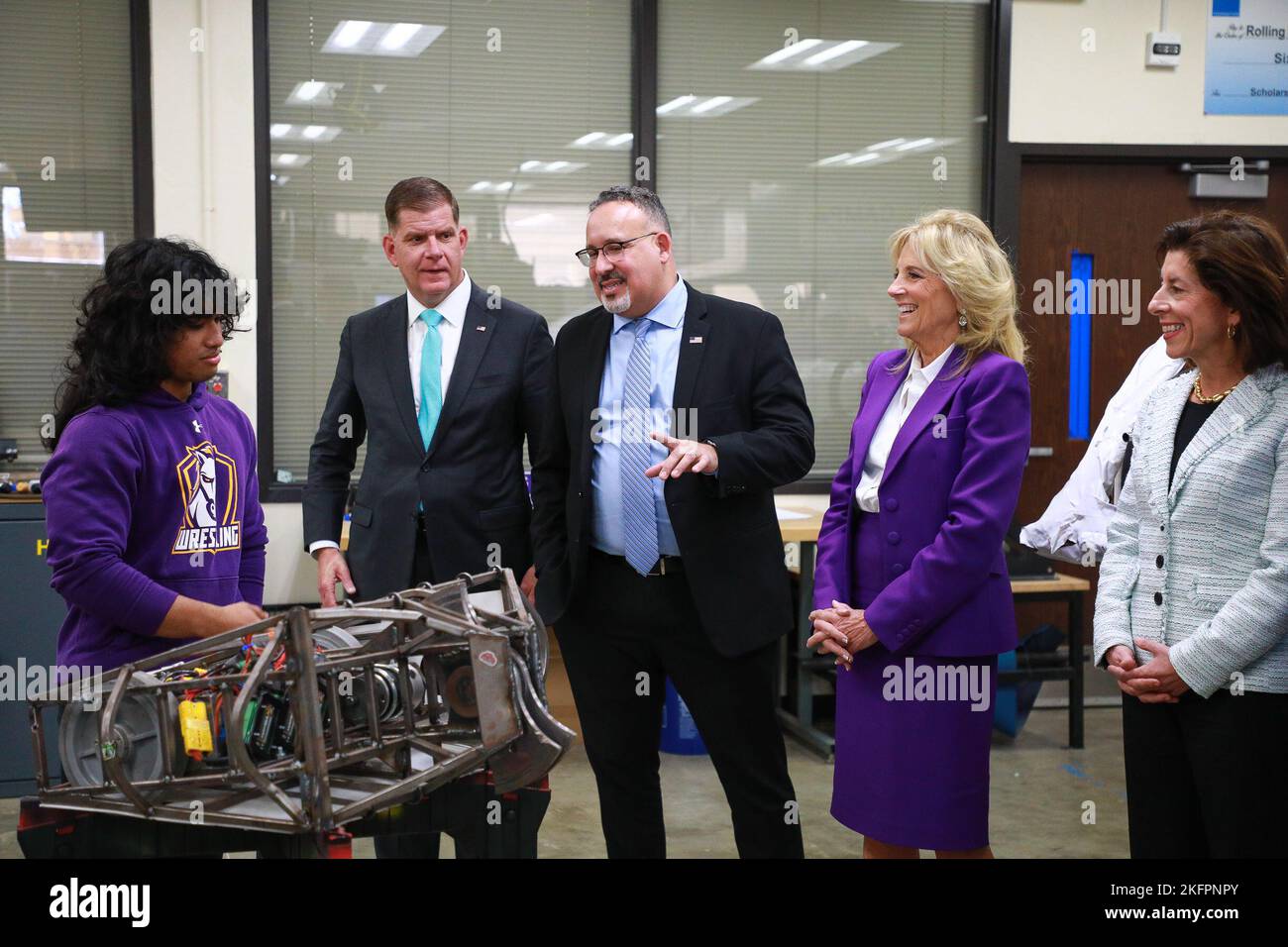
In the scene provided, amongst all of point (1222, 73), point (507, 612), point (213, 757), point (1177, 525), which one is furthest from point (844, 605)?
point (1222, 73)

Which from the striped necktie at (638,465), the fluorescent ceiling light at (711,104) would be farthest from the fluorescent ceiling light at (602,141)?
the striped necktie at (638,465)

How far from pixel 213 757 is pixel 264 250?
3.53m

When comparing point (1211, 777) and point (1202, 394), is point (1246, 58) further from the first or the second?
point (1211, 777)

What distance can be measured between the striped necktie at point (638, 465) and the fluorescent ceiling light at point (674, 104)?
9.52ft

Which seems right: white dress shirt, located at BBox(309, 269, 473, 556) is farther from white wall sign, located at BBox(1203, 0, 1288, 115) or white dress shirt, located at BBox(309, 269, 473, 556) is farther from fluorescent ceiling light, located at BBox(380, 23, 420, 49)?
white wall sign, located at BBox(1203, 0, 1288, 115)

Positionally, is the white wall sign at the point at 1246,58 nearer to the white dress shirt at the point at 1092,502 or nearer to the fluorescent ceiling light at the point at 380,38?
the white dress shirt at the point at 1092,502

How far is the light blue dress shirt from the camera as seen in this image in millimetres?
2424

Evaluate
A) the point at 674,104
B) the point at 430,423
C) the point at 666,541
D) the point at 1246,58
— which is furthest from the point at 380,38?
the point at 1246,58

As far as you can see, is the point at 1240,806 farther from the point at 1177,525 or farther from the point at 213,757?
the point at 213,757

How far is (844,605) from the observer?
229cm

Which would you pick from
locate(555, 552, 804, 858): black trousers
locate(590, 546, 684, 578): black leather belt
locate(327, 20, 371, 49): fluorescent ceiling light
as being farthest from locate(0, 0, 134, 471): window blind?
locate(590, 546, 684, 578): black leather belt

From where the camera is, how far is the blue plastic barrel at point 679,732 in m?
4.44

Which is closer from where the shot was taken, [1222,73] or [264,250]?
[264,250]
